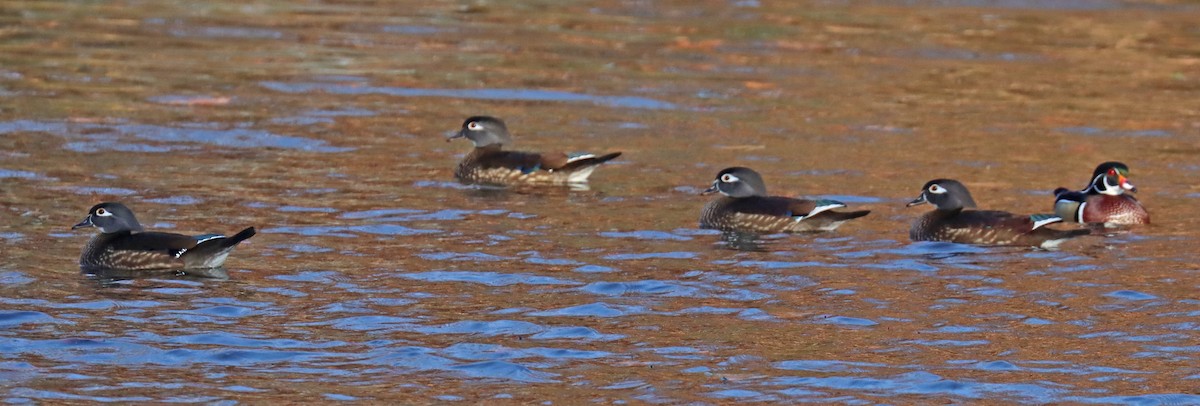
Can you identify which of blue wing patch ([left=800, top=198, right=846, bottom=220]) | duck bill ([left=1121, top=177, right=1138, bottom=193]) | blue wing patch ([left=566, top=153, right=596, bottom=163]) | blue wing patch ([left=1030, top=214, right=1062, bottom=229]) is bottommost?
blue wing patch ([left=800, top=198, right=846, bottom=220])

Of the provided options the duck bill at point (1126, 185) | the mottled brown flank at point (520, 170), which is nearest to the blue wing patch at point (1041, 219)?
the duck bill at point (1126, 185)

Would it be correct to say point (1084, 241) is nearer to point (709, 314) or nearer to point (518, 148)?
point (709, 314)

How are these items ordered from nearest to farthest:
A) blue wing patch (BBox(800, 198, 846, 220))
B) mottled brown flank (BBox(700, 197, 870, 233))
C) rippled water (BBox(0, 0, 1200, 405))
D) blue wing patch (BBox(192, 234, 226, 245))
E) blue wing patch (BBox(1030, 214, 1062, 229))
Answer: rippled water (BBox(0, 0, 1200, 405)) < blue wing patch (BBox(192, 234, 226, 245)) < blue wing patch (BBox(1030, 214, 1062, 229)) < blue wing patch (BBox(800, 198, 846, 220)) < mottled brown flank (BBox(700, 197, 870, 233))

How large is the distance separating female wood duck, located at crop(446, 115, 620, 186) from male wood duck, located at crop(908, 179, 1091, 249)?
10.3 feet

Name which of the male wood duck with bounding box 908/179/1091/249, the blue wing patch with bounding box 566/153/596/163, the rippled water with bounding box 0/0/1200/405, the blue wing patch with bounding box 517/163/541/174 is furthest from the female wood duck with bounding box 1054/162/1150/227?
the blue wing patch with bounding box 517/163/541/174

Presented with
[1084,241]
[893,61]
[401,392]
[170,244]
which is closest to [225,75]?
[893,61]

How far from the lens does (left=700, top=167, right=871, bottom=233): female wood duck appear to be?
13844 mm

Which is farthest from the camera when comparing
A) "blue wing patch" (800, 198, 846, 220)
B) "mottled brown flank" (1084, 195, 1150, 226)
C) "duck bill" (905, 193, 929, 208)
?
"mottled brown flank" (1084, 195, 1150, 226)

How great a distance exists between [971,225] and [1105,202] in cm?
152

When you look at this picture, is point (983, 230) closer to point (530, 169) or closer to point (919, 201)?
point (919, 201)

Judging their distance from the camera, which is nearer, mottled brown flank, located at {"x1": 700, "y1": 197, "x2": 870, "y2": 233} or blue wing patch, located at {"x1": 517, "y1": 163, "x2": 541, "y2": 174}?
mottled brown flank, located at {"x1": 700, "y1": 197, "x2": 870, "y2": 233}

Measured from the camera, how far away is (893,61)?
22844 mm

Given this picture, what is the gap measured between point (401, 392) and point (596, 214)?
5.43 meters

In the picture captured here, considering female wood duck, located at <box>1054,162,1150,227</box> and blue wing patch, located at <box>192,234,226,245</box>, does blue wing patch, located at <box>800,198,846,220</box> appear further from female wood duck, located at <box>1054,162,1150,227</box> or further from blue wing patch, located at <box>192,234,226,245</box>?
blue wing patch, located at <box>192,234,226,245</box>
